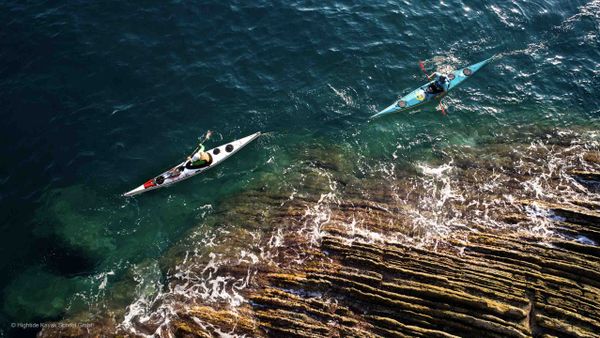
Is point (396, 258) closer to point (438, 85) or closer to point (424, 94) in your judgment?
point (424, 94)

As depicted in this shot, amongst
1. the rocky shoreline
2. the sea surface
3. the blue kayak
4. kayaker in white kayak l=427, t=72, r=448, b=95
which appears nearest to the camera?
the rocky shoreline

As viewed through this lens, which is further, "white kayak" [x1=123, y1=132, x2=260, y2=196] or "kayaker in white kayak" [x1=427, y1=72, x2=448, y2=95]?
"kayaker in white kayak" [x1=427, y1=72, x2=448, y2=95]

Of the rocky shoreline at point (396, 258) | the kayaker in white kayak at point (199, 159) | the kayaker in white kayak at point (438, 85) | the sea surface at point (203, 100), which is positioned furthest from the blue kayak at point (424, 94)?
the kayaker in white kayak at point (199, 159)

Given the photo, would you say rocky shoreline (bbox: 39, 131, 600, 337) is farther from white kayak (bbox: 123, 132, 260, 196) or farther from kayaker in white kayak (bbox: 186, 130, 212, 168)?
kayaker in white kayak (bbox: 186, 130, 212, 168)

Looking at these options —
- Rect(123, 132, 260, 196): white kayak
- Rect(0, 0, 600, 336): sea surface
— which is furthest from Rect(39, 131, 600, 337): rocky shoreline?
Rect(123, 132, 260, 196): white kayak

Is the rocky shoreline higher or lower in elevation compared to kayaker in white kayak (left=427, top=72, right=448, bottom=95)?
lower

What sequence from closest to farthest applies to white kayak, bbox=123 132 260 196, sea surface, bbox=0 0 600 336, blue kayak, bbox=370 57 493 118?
sea surface, bbox=0 0 600 336
white kayak, bbox=123 132 260 196
blue kayak, bbox=370 57 493 118

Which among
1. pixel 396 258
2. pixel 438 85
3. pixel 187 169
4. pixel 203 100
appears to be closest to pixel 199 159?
pixel 187 169
